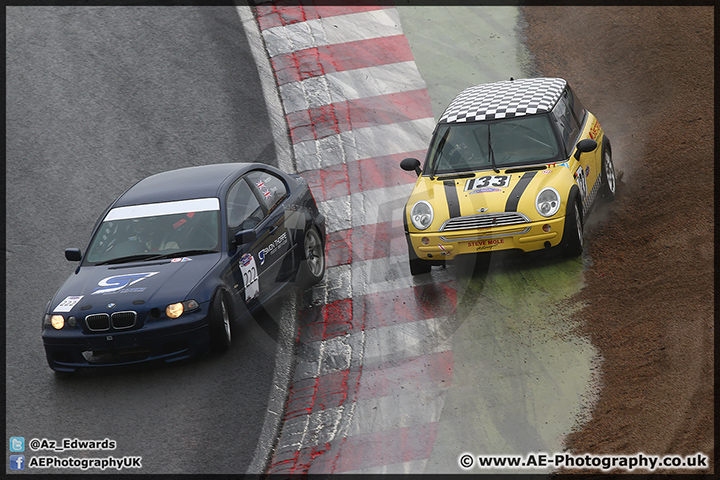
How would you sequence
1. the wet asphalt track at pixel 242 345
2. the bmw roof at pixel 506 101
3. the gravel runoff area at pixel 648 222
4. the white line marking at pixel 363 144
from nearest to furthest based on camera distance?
the gravel runoff area at pixel 648 222 < the wet asphalt track at pixel 242 345 < the bmw roof at pixel 506 101 < the white line marking at pixel 363 144

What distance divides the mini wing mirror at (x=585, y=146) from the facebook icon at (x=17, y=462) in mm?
6470

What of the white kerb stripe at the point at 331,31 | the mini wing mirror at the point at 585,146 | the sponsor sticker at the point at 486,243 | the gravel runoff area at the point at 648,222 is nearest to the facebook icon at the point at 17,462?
the gravel runoff area at the point at 648,222

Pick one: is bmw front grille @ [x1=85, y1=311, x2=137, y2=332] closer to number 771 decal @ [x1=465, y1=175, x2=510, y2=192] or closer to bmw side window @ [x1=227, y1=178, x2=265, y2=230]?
bmw side window @ [x1=227, y1=178, x2=265, y2=230]

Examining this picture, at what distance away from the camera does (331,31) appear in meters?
15.0

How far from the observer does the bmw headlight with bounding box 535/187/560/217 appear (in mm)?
8453

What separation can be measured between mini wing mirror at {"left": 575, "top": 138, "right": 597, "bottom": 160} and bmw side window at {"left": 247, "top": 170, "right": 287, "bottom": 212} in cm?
345

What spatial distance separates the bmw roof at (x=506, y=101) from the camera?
9523mm

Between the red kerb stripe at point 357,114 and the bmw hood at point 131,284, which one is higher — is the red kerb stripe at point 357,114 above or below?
below

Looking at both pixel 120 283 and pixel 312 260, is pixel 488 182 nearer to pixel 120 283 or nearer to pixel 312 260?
pixel 312 260

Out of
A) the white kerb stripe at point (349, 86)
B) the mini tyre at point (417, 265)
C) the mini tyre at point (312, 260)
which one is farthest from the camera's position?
the white kerb stripe at point (349, 86)

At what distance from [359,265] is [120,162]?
4.68m

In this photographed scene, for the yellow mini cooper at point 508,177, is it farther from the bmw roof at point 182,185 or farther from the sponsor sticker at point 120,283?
the sponsor sticker at point 120,283

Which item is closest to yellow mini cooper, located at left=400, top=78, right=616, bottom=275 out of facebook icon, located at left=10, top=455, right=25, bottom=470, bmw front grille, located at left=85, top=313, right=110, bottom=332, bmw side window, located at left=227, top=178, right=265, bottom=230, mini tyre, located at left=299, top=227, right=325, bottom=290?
mini tyre, located at left=299, top=227, right=325, bottom=290

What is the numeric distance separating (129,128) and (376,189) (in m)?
4.40
